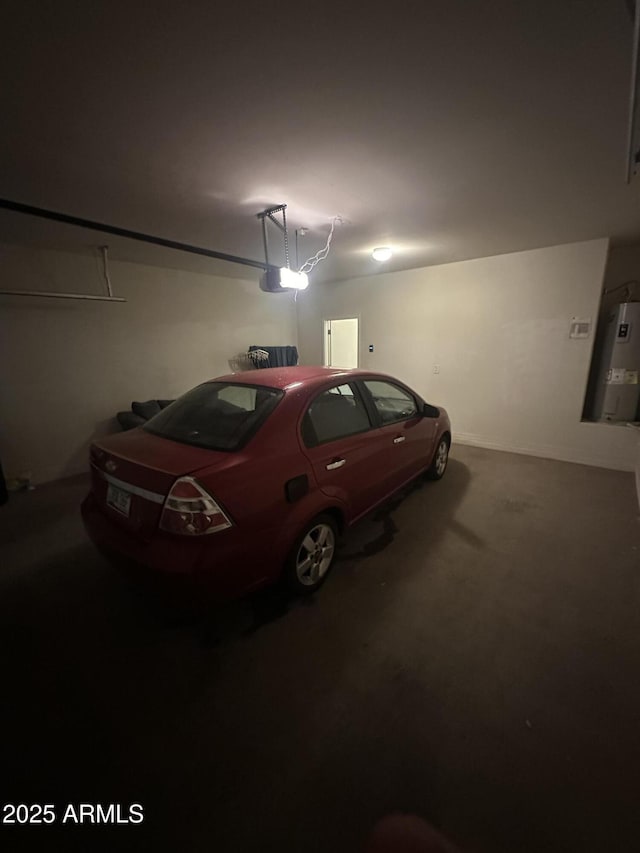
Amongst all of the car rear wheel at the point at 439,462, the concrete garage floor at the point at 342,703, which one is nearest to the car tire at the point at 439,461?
the car rear wheel at the point at 439,462

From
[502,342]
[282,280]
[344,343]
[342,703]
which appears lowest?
[342,703]

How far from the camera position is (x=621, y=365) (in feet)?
12.3

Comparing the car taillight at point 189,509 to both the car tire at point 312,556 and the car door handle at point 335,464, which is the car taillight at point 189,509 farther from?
the car door handle at point 335,464

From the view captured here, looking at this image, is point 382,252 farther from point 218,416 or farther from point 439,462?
point 218,416

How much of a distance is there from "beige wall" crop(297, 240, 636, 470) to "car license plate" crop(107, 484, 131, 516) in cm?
458

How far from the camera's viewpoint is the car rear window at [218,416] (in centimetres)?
166

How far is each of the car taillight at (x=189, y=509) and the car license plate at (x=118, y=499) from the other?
0.29m

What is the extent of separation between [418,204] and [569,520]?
3.01m


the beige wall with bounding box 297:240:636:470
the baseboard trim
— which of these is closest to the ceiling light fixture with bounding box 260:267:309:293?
the beige wall with bounding box 297:240:636:470

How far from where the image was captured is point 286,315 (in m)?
6.17

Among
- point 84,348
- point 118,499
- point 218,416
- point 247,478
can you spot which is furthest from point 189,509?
point 84,348

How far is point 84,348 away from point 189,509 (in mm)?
3561

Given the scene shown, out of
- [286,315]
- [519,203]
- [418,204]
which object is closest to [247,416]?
[418,204]

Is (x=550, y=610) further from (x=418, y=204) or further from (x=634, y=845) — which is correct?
(x=418, y=204)
